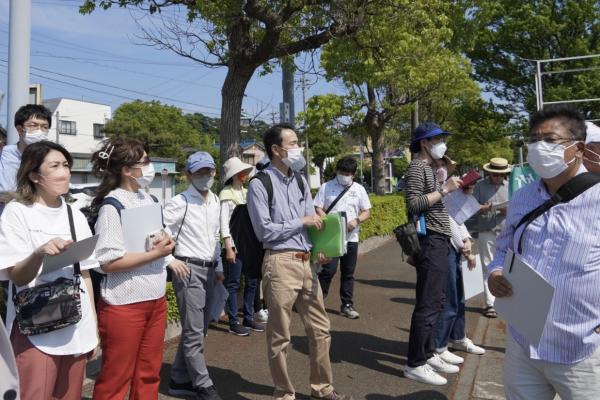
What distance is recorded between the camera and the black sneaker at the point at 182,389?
14.3ft

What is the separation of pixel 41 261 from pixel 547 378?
91.9 inches

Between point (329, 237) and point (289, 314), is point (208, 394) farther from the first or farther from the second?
point (329, 237)

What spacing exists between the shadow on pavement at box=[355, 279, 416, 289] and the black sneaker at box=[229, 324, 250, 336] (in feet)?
11.2

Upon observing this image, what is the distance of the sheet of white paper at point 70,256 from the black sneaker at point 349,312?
4596 millimetres

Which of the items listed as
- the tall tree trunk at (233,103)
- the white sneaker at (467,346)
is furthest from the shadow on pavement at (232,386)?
the tall tree trunk at (233,103)

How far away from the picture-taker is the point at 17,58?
4.79 metres

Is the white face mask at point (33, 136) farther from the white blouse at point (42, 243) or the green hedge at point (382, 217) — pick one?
the green hedge at point (382, 217)

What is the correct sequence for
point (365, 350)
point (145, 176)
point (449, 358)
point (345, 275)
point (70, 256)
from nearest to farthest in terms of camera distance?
point (70, 256), point (145, 176), point (449, 358), point (365, 350), point (345, 275)

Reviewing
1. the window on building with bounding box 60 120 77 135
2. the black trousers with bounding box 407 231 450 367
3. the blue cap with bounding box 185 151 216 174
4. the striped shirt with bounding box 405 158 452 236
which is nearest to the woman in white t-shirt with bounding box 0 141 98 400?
the blue cap with bounding box 185 151 216 174

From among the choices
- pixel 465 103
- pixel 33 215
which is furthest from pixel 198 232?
pixel 465 103

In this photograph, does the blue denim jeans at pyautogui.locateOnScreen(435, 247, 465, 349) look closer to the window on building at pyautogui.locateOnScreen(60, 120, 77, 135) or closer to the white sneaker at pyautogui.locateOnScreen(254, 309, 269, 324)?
the white sneaker at pyautogui.locateOnScreen(254, 309, 269, 324)

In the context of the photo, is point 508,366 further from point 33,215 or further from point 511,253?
point 33,215

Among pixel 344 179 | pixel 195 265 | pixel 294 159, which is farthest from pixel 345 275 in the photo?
pixel 294 159

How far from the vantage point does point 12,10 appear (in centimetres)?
480
